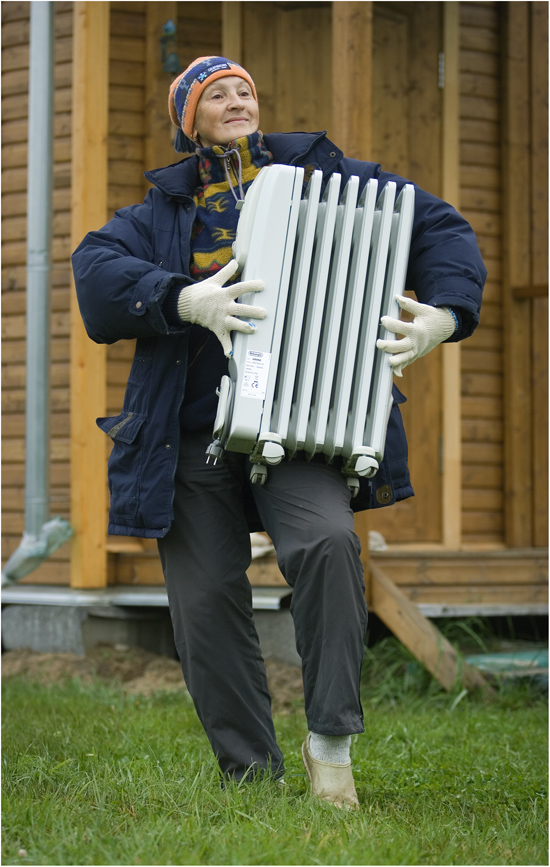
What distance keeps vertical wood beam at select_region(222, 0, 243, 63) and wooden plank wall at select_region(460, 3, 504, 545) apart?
159cm

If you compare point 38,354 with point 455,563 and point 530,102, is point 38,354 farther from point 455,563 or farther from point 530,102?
point 530,102

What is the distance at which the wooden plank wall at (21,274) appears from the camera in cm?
609

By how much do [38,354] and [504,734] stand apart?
3302 mm

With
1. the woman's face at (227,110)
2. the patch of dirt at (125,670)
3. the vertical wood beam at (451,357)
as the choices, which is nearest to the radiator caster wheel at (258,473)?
the woman's face at (227,110)

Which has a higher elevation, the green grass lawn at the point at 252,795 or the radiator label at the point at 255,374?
the radiator label at the point at 255,374

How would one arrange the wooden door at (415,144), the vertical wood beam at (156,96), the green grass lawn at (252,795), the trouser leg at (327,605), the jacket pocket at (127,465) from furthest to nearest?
the wooden door at (415,144) → the vertical wood beam at (156,96) → the jacket pocket at (127,465) → the trouser leg at (327,605) → the green grass lawn at (252,795)

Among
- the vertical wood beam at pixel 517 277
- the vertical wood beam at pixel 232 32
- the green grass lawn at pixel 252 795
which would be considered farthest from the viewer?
the vertical wood beam at pixel 517 277

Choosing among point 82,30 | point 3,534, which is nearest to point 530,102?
point 82,30

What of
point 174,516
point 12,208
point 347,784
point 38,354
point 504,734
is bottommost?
point 504,734

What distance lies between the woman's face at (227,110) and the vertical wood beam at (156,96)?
356 centimetres

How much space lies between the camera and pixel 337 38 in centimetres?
502

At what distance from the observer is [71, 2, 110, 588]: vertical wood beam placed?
5742mm

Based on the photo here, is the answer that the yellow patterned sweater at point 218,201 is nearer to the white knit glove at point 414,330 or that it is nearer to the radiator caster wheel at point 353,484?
the white knit glove at point 414,330

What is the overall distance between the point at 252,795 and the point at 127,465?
34.8 inches
